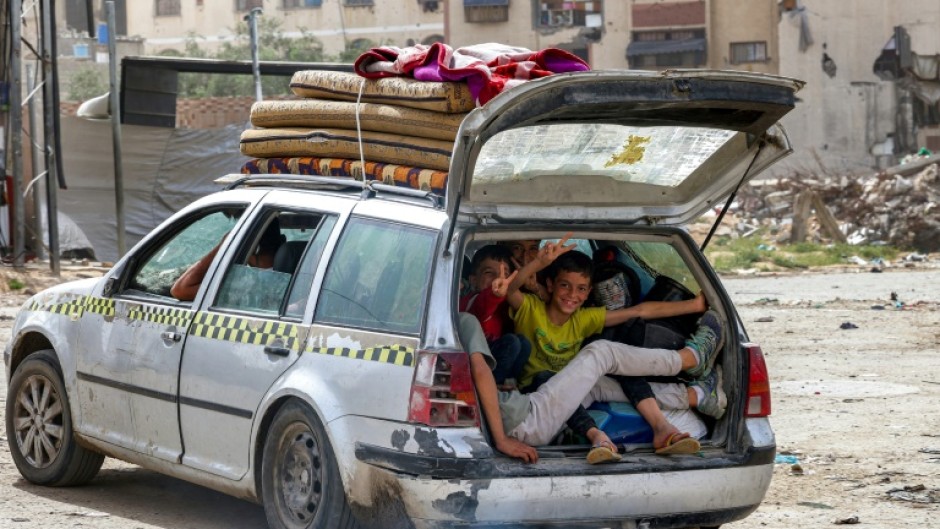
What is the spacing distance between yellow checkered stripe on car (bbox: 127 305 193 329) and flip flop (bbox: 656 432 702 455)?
2.15 metres

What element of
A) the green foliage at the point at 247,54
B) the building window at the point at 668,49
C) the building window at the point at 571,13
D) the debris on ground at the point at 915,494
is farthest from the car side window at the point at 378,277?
the green foliage at the point at 247,54

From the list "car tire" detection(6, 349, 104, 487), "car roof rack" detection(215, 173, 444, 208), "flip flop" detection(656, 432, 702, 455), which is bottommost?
"car tire" detection(6, 349, 104, 487)

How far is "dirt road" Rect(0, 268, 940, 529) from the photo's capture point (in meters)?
7.00

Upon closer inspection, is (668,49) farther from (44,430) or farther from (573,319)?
(573,319)

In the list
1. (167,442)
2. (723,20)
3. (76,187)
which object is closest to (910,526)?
(167,442)

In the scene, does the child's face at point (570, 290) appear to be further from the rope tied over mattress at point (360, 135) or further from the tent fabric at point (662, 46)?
the tent fabric at point (662, 46)

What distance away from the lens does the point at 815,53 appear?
5022 centimetres

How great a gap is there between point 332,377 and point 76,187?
23297mm

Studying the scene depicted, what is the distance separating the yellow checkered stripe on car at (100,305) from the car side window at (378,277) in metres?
1.56

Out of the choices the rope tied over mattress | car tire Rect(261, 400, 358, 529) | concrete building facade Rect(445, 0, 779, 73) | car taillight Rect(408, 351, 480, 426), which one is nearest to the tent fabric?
concrete building facade Rect(445, 0, 779, 73)

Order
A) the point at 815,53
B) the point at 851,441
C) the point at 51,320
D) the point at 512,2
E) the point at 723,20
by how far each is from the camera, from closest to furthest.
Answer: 1. the point at 51,320
2. the point at 851,441
3. the point at 815,53
4. the point at 723,20
5. the point at 512,2

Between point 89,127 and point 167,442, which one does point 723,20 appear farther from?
point 167,442

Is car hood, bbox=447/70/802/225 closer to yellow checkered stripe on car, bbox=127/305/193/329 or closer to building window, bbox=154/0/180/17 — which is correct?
yellow checkered stripe on car, bbox=127/305/193/329

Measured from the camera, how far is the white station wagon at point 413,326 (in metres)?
5.43
